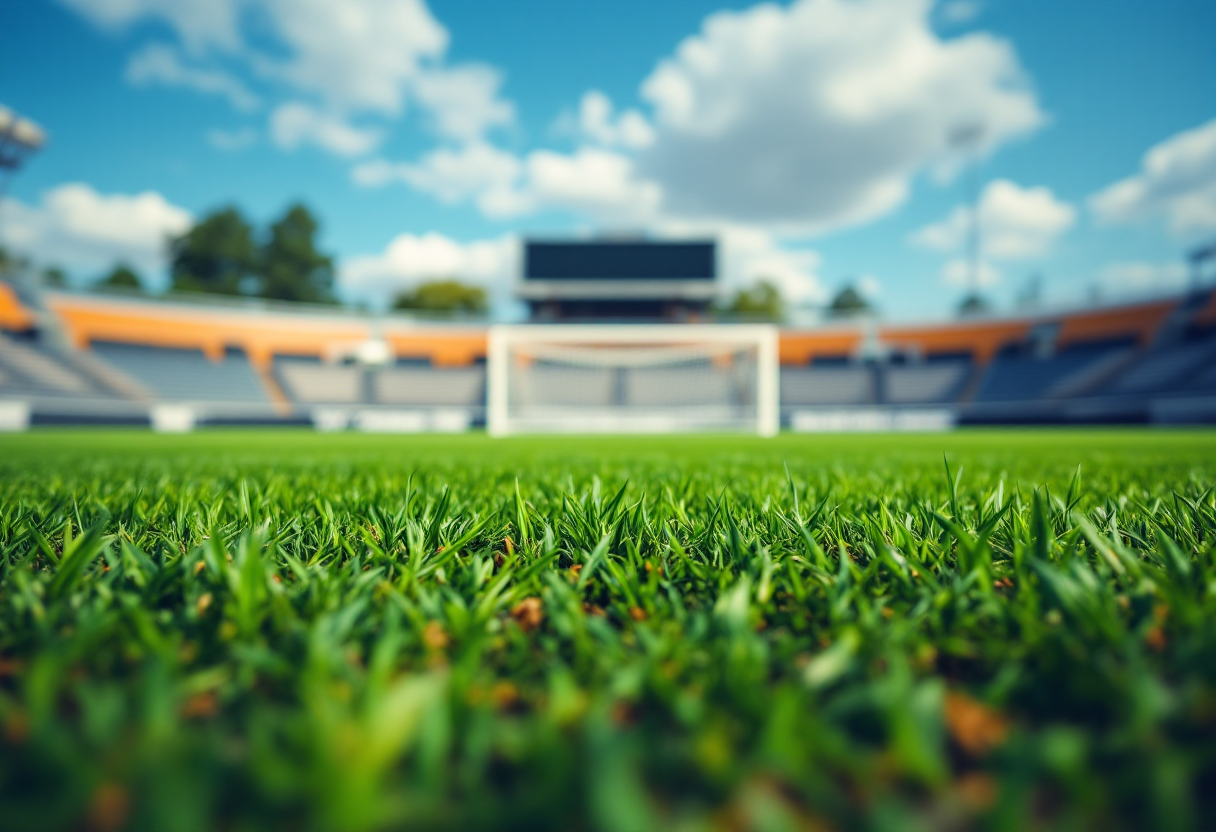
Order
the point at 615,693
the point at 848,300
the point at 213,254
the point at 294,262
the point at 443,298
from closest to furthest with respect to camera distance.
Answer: the point at 615,693 → the point at 213,254 → the point at 294,262 → the point at 443,298 → the point at 848,300

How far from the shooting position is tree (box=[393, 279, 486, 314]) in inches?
1683

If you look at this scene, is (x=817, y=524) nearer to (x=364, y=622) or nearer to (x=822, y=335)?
(x=364, y=622)

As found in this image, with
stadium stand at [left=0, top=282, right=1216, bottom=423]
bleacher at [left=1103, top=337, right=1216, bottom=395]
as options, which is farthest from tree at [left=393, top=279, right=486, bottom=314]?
bleacher at [left=1103, top=337, right=1216, bottom=395]

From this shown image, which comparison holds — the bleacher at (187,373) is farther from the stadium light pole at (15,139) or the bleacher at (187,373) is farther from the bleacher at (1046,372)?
the bleacher at (1046,372)

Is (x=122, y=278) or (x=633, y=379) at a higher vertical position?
(x=122, y=278)

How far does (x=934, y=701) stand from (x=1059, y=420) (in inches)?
1166

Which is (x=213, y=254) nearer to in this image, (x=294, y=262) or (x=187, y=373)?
(x=294, y=262)

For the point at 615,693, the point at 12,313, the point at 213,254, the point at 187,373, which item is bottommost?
the point at 615,693

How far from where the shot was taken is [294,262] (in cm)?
4062

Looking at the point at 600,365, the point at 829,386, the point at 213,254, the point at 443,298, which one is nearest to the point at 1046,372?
the point at 829,386

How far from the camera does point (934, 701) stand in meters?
0.48

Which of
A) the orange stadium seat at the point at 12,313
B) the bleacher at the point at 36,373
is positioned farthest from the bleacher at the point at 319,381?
the orange stadium seat at the point at 12,313

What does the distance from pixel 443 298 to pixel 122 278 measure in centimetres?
2033

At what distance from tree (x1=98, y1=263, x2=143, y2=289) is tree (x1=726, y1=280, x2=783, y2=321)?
4030 centimetres
